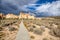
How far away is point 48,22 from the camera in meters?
6.71

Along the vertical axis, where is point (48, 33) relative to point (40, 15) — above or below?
below

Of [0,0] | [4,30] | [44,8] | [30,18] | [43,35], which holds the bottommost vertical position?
[43,35]

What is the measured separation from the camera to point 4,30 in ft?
19.6

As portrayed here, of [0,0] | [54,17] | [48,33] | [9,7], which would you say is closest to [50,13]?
[54,17]

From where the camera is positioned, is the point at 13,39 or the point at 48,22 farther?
the point at 48,22

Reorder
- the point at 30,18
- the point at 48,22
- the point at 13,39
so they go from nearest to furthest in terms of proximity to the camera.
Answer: the point at 13,39, the point at 30,18, the point at 48,22

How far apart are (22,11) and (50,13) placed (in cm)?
128

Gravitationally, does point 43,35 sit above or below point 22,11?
below

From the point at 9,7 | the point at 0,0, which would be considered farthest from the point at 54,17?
the point at 0,0

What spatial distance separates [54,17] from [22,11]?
152cm

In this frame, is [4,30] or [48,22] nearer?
[4,30]

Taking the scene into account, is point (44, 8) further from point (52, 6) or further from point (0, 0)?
point (0, 0)

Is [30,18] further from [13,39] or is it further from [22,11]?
[13,39]

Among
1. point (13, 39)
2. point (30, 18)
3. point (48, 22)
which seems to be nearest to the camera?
point (13, 39)
